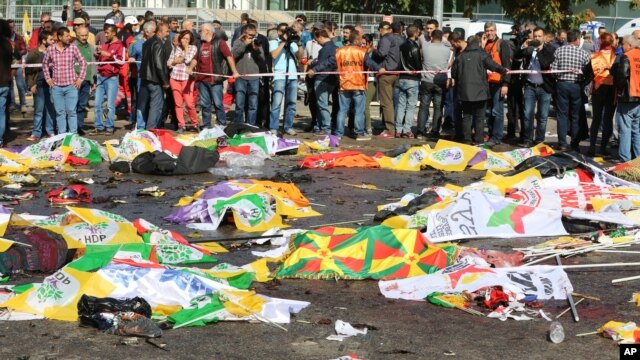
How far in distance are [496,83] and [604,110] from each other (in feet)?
6.50

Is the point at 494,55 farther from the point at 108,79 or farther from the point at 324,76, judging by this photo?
the point at 108,79

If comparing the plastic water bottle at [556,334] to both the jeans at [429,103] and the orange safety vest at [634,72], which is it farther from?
the jeans at [429,103]

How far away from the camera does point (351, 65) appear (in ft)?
67.9

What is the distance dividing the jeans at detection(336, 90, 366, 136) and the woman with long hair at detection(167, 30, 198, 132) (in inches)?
105

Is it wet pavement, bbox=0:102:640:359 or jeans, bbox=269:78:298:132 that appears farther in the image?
jeans, bbox=269:78:298:132

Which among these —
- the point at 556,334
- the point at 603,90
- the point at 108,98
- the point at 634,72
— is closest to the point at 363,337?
the point at 556,334

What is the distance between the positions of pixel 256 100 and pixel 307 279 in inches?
452

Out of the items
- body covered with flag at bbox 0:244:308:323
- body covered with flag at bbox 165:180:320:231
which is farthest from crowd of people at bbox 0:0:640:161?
body covered with flag at bbox 0:244:308:323

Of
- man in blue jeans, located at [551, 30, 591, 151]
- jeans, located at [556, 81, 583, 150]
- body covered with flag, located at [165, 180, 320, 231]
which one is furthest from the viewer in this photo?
jeans, located at [556, 81, 583, 150]

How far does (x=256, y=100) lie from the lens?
69.3 feet

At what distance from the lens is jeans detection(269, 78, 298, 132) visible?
21.2m

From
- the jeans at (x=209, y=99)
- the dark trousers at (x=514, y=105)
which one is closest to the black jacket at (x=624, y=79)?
the dark trousers at (x=514, y=105)

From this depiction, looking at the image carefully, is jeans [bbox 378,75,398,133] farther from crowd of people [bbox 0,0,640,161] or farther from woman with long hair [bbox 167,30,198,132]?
woman with long hair [bbox 167,30,198,132]

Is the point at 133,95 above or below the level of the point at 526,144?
above
